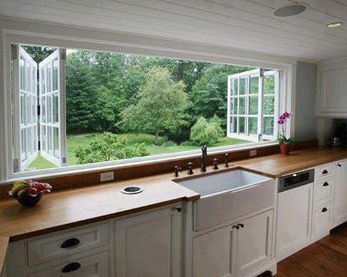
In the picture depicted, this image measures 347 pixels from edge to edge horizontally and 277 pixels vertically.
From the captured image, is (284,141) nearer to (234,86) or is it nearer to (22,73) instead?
(234,86)

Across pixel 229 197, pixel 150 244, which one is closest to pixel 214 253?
pixel 229 197

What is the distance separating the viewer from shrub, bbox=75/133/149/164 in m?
4.18

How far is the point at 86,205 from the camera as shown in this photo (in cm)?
152

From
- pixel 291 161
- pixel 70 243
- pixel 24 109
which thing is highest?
pixel 24 109

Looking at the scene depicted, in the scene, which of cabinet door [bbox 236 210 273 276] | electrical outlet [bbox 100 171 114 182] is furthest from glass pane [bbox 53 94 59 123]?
cabinet door [bbox 236 210 273 276]

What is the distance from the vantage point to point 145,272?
5.15 feet

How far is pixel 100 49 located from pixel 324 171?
248 centimetres

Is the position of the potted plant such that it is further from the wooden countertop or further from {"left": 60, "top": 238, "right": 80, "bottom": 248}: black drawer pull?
{"left": 60, "top": 238, "right": 80, "bottom": 248}: black drawer pull

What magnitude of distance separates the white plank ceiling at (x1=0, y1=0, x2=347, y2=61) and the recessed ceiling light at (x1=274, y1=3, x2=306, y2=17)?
0.04 meters

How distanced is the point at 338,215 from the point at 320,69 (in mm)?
1887

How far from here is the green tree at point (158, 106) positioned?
4875 mm

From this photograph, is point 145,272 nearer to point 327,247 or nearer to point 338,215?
point 327,247

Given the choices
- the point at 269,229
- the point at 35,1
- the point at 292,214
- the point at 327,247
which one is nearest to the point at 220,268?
the point at 269,229

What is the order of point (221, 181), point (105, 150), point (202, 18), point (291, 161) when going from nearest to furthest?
point (202, 18) → point (221, 181) → point (291, 161) → point (105, 150)
